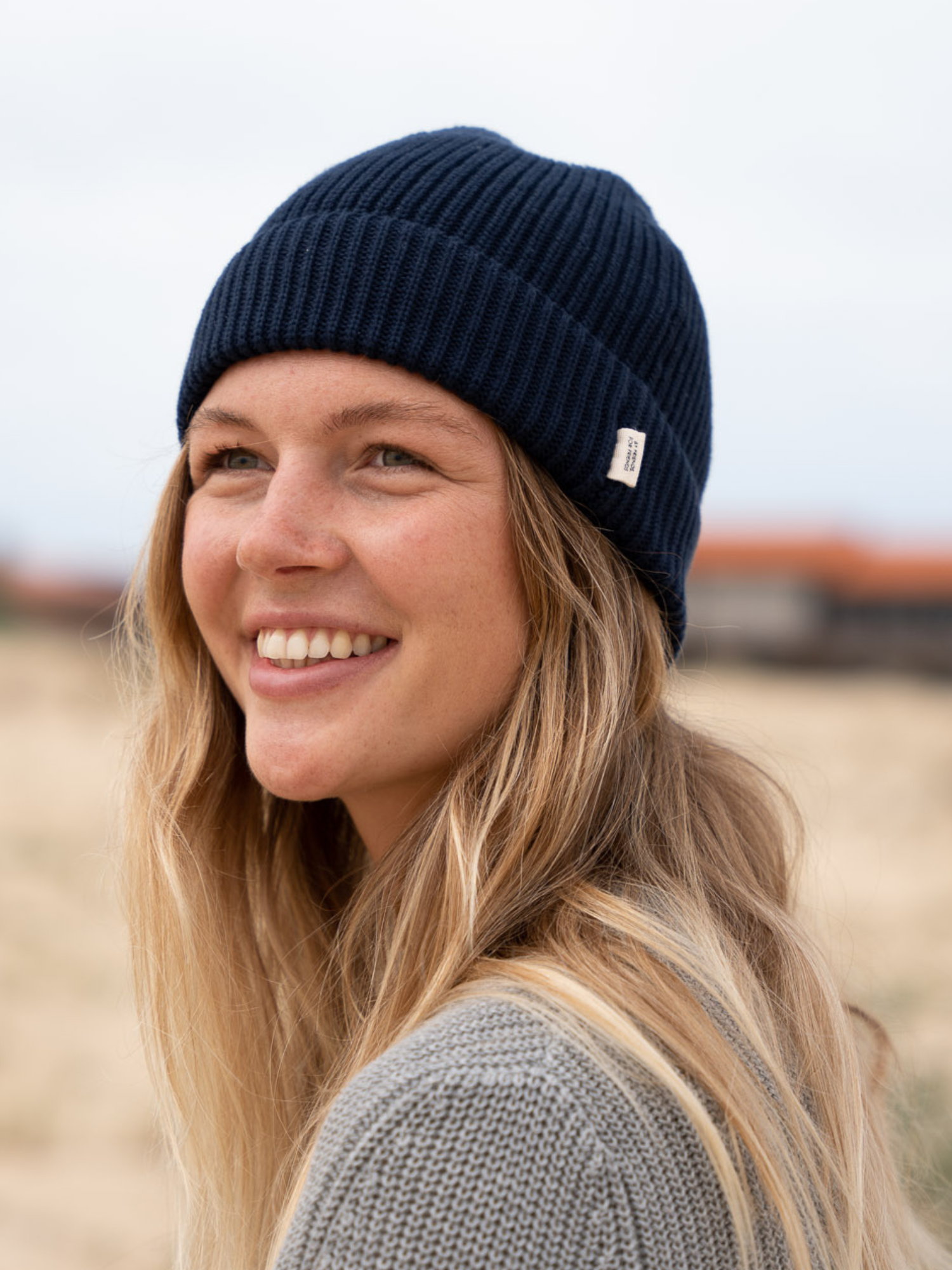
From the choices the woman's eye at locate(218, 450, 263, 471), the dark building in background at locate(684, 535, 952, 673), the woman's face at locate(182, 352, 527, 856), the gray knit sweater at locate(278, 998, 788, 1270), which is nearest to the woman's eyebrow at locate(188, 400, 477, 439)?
the woman's face at locate(182, 352, 527, 856)

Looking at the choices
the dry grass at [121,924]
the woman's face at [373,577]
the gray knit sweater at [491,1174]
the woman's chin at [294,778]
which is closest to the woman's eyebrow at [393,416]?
the woman's face at [373,577]

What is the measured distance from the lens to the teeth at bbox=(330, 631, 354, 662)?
1.66 meters

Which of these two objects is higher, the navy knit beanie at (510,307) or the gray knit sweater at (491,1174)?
the navy knit beanie at (510,307)

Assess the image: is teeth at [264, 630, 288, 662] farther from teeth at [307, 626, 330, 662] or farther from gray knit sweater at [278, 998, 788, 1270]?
gray knit sweater at [278, 998, 788, 1270]

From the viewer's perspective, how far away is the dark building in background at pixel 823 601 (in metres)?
18.9

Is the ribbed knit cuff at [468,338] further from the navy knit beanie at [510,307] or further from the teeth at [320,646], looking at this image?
the teeth at [320,646]

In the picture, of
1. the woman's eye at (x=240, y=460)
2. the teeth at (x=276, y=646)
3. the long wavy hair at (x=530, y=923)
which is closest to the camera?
the long wavy hair at (x=530, y=923)

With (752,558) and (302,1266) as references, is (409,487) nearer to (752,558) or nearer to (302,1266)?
(302,1266)

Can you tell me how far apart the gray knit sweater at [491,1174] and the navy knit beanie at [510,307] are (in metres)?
0.92

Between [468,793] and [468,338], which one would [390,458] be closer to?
[468,338]

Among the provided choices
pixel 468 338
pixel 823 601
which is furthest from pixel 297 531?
pixel 823 601

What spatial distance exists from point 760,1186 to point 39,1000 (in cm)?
656

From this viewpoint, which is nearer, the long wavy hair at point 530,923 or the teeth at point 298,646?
the long wavy hair at point 530,923

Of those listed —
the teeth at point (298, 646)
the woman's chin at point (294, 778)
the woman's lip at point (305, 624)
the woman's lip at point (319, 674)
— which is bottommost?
the woman's chin at point (294, 778)
